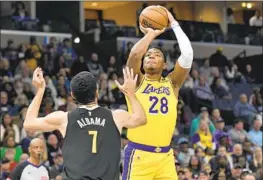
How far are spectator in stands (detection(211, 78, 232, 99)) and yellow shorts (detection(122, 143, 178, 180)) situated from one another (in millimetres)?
15335

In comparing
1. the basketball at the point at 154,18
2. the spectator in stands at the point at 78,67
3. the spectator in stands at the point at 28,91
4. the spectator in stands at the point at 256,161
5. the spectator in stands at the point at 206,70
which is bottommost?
the spectator in stands at the point at 256,161

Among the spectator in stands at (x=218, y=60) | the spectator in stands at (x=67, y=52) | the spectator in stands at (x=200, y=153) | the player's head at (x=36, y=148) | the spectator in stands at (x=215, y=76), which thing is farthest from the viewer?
the spectator in stands at (x=218, y=60)

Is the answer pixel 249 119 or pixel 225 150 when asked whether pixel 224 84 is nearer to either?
pixel 249 119

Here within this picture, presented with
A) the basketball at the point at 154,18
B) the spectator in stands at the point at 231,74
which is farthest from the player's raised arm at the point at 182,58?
the spectator in stands at the point at 231,74

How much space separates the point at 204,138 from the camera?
19.2 m

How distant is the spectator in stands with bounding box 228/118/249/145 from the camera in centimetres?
2023

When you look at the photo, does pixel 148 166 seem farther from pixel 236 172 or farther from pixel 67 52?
pixel 67 52

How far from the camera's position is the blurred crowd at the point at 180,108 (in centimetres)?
1623

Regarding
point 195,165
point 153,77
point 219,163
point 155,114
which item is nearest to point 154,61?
point 153,77

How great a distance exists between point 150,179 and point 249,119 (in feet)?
46.6

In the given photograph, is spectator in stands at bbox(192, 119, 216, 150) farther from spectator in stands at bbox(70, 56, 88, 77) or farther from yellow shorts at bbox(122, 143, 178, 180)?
yellow shorts at bbox(122, 143, 178, 180)

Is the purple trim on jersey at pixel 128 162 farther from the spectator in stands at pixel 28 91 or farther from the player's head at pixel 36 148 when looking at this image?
the spectator in stands at pixel 28 91

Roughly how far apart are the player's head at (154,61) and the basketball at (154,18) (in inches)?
14.9

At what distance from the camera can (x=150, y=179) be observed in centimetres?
859
